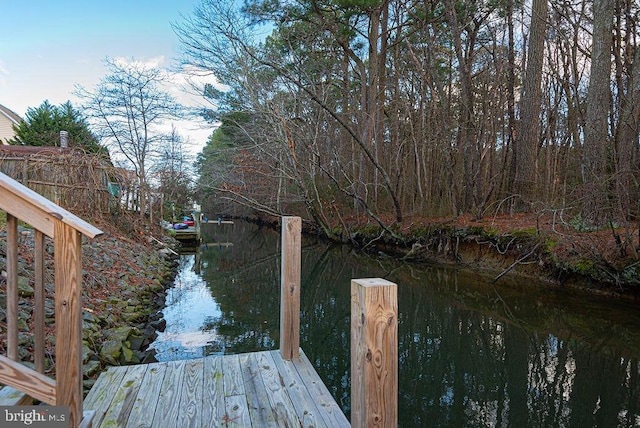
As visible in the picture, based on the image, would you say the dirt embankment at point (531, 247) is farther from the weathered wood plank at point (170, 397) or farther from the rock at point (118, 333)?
the rock at point (118, 333)

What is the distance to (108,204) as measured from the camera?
9680 mm

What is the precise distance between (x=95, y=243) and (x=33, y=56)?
9.02m

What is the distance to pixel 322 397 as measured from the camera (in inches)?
96.3

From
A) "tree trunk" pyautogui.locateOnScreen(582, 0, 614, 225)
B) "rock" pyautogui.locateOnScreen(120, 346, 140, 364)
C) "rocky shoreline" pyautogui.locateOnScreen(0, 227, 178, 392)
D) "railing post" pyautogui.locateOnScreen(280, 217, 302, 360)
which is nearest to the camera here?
"railing post" pyautogui.locateOnScreen(280, 217, 302, 360)

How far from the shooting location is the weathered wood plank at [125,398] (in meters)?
2.15

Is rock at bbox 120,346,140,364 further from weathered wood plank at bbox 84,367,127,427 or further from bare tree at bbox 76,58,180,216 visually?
bare tree at bbox 76,58,180,216

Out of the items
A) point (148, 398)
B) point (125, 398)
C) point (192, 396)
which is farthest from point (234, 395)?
point (125, 398)

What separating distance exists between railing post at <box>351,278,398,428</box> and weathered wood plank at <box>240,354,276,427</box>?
853 millimetres

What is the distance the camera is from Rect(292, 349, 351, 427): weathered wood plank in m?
2.18

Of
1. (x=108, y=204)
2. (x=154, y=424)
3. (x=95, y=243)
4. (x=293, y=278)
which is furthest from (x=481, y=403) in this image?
(x=108, y=204)

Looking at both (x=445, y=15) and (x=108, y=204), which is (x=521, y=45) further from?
(x=108, y=204)

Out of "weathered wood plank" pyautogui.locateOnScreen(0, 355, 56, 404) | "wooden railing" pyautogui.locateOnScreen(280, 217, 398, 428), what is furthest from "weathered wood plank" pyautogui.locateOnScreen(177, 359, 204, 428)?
"wooden railing" pyautogui.locateOnScreen(280, 217, 398, 428)

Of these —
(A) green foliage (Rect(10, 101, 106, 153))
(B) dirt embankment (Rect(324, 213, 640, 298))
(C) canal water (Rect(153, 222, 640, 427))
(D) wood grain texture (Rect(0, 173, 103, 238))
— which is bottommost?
(C) canal water (Rect(153, 222, 640, 427))

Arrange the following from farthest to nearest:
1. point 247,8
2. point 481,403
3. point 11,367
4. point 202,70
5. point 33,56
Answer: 1. point 33,56
2. point 202,70
3. point 247,8
4. point 481,403
5. point 11,367
